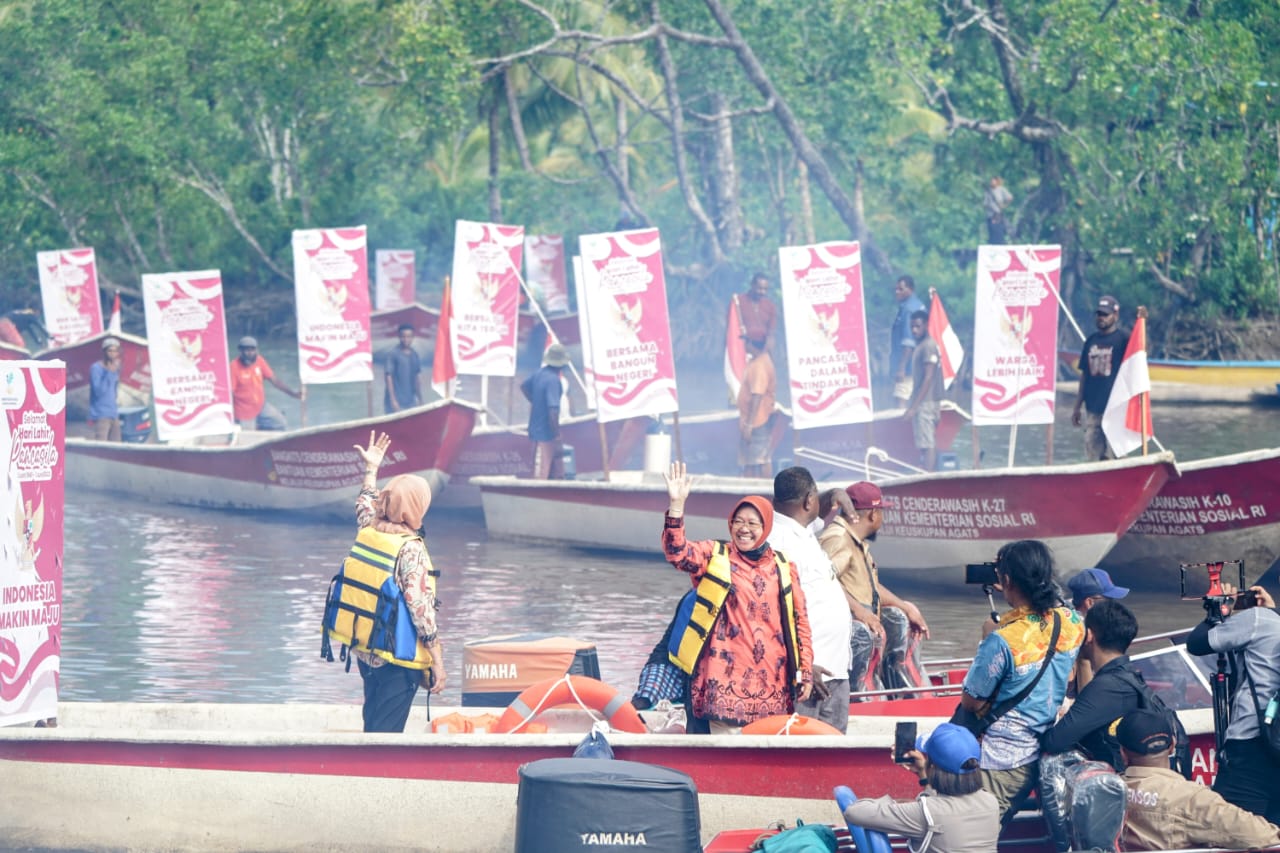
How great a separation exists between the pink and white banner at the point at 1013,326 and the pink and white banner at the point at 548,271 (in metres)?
21.5

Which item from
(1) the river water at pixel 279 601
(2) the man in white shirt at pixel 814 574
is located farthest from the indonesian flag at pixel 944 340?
(2) the man in white shirt at pixel 814 574

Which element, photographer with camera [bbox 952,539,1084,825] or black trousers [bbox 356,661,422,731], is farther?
black trousers [bbox 356,661,422,731]

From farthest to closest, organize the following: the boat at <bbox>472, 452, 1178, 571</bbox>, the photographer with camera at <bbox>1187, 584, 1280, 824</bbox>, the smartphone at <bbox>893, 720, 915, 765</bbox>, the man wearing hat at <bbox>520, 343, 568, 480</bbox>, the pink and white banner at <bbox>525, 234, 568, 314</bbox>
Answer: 1. the pink and white banner at <bbox>525, 234, 568, 314</bbox>
2. the man wearing hat at <bbox>520, 343, 568, 480</bbox>
3. the boat at <bbox>472, 452, 1178, 571</bbox>
4. the photographer with camera at <bbox>1187, 584, 1280, 824</bbox>
5. the smartphone at <bbox>893, 720, 915, 765</bbox>

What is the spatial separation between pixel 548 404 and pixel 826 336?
9.07 ft

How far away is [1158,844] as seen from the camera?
682 cm

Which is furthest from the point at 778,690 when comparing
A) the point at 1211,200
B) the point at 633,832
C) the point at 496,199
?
the point at 496,199

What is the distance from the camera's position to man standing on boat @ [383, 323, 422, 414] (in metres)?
20.0

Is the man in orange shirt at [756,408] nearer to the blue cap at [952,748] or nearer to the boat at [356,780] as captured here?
the boat at [356,780]

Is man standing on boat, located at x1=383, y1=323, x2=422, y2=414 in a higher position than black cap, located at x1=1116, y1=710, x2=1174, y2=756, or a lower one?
higher

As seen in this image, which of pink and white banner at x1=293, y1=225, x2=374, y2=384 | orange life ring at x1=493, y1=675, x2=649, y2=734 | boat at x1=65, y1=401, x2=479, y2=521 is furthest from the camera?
pink and white banner at x1=293, y1=225, x2=374, y2=384

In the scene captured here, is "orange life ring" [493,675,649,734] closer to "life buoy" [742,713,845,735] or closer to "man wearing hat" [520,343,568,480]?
"life buoy" [742,713,845,735]

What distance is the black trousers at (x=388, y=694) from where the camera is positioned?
8039 mm

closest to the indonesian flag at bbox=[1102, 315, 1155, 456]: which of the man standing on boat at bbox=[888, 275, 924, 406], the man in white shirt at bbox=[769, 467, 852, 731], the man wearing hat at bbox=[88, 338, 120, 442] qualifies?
the man standing on boat at bbox=[888, 275, 924, 406]

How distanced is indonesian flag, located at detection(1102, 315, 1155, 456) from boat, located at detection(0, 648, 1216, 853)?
6.09 meters
